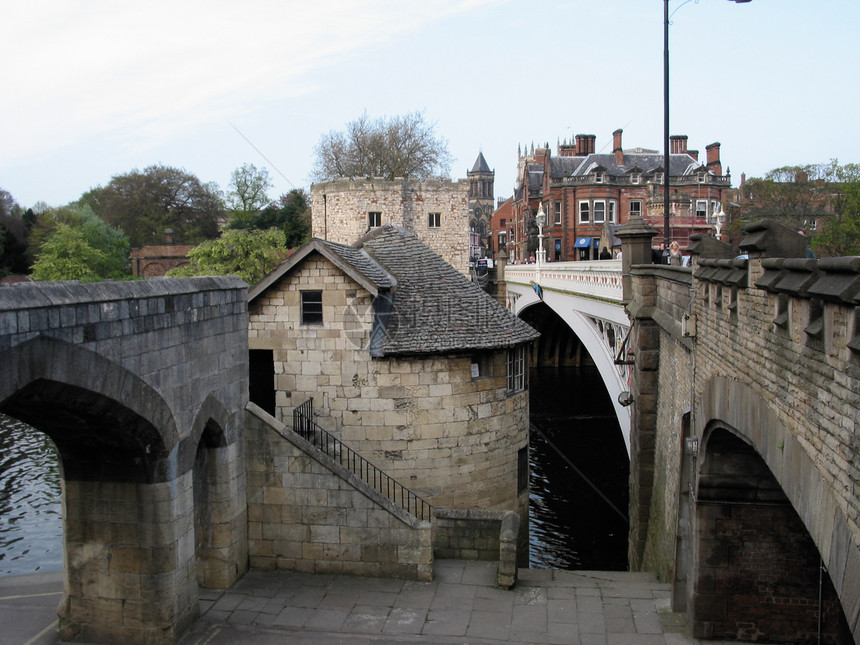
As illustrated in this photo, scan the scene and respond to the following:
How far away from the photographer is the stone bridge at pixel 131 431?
27.6 ft

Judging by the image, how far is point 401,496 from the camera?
624 inches

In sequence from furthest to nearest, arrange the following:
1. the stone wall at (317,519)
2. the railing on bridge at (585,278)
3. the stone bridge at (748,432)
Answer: the railing on bridge at (585,278)
the stone wall at (317,519)
the stone bridge at (748,432)

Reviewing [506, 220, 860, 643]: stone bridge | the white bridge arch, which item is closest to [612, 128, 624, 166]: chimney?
the white bridge arch

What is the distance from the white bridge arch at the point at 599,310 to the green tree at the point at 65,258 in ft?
110

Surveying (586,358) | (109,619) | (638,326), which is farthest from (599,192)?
(109,619)

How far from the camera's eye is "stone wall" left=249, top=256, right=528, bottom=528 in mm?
16062

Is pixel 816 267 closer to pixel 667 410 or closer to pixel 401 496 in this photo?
pixel 667 410

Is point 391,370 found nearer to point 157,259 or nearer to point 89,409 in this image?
point 89,409

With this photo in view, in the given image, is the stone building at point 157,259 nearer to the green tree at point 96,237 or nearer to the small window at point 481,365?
the green tree at point 96,237

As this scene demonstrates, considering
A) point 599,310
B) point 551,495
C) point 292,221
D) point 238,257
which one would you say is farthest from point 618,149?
point 599,310

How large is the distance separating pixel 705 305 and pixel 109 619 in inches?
374

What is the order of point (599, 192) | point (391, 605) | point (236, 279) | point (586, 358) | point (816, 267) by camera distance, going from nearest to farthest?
1. point (816, 267)
2. point (391, 605)
3. point (236, 279)
4. point (586, 358)
5. point (599, 192)

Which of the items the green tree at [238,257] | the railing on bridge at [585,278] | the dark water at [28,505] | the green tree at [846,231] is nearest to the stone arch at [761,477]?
the railing on bridge at [585,278]

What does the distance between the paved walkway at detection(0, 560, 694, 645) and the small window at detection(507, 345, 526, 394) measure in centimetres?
500
